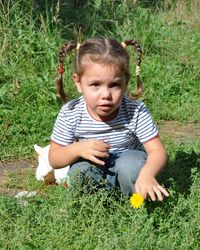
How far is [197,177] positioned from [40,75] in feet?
7.66

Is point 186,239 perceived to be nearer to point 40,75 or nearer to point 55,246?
point 55,246

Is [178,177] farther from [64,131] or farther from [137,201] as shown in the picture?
[137,201]

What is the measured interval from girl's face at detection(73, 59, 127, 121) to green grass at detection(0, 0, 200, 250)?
49 centimetres

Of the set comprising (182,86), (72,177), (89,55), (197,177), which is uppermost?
(89,55)

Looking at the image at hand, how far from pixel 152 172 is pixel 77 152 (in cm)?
44

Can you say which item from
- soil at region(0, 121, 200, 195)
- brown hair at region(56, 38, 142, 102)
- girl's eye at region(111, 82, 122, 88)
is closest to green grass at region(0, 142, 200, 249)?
girl's eye at region(111, 82, 122, 88)

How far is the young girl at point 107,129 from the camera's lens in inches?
136

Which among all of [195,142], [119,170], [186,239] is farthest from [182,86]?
[186,239]

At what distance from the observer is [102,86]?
346cm

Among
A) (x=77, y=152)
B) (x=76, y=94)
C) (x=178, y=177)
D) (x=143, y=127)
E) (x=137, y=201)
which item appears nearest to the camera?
(x=137, y=201)

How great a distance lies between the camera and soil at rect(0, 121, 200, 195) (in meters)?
4.64

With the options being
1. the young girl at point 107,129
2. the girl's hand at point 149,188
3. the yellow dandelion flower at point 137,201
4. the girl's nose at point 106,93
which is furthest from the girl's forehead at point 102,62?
the yellow dandelion flower at point 137,201

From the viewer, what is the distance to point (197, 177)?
396 centimetres

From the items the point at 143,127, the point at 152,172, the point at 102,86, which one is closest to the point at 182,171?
the point at 143,127
